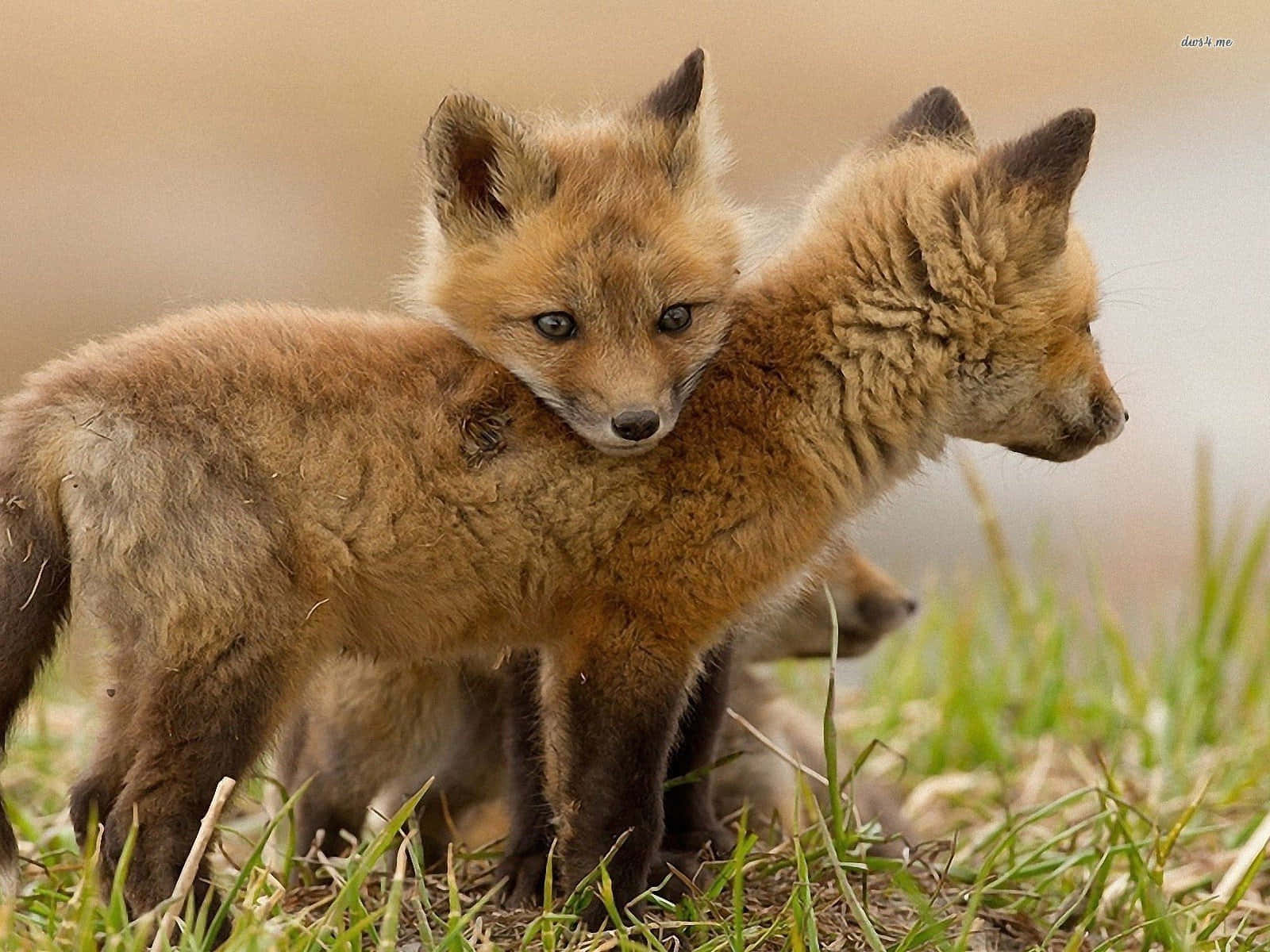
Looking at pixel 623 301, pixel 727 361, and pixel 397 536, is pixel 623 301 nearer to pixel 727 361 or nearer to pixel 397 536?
pixel 727 361

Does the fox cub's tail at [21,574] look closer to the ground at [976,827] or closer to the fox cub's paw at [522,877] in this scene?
the ground at [976,827]

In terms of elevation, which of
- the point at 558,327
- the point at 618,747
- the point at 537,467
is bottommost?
the point at 618,747

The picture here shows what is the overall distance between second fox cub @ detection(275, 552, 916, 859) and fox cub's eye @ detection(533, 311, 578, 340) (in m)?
1.10

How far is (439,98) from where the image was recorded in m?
12.4

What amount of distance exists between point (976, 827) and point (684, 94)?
2878 mm

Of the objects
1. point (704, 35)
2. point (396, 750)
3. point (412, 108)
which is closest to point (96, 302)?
point (412, 108)

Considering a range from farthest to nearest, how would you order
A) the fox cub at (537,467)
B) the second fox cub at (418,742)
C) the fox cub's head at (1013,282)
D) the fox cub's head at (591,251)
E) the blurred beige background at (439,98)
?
1. the blurred beige background at (439,98)
2. the second fox cub at (418,742)
3. the fox cub's head at (1013,282)
4. the fox cub's head at (591,251)
5. the fox cub at (537,467)

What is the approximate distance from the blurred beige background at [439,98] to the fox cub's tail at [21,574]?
25.6 feet

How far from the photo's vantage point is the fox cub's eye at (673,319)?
14.5ft

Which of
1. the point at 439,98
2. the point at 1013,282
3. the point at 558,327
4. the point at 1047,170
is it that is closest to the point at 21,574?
the point at 558,327

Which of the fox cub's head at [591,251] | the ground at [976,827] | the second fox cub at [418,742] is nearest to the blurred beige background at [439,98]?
the ground at [976,827]

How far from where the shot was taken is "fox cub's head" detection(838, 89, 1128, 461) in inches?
174

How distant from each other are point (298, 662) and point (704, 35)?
12392 mm

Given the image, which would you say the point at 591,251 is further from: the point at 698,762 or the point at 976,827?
the point at 976,827
